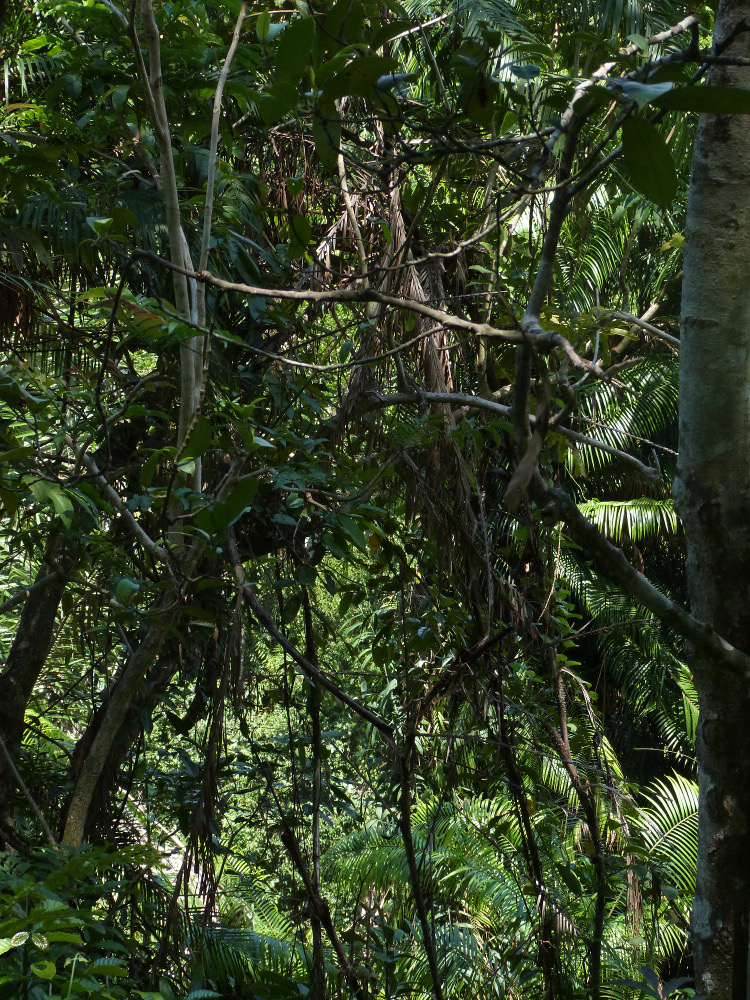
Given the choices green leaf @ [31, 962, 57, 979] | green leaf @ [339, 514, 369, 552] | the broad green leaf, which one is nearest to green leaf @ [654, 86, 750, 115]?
the broad green leaf

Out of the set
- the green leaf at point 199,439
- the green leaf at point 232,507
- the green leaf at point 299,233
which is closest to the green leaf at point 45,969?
the green leaf at point 232,507

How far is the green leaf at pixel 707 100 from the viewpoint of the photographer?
67 centimetres

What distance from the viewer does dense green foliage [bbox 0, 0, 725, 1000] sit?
4.57 ft

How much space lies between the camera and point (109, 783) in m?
2.39

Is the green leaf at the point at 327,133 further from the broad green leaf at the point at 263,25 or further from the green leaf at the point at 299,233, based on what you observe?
the broad green leaf at the point at 263,25

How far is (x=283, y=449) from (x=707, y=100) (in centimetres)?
145

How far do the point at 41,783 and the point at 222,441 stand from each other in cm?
153

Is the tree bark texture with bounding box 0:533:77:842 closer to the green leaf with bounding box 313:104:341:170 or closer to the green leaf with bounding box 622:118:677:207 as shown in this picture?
the green leaf with bounding box 313:104:341:170

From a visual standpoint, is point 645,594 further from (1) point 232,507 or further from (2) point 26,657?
(2) point 26,657

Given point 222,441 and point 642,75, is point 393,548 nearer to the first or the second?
point 222,441

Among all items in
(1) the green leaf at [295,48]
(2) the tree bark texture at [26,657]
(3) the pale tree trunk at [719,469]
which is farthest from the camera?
(2) the tree bark texture at [26,657]

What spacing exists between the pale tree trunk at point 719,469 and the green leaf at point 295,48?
1.91ft

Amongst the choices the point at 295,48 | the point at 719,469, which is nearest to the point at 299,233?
the point at 295,48

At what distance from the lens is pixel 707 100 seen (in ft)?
2.25
